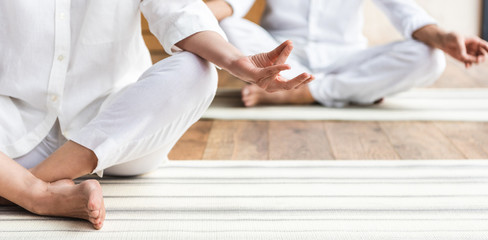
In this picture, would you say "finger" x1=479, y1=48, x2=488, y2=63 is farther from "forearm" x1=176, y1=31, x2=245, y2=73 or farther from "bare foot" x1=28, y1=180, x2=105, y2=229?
"bare foot" x1=28, y1=180, x2=105, y2=229

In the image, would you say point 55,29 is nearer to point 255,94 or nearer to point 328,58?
point 255,94

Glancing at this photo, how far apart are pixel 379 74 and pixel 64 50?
1.15m

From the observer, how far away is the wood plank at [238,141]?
1477 mm

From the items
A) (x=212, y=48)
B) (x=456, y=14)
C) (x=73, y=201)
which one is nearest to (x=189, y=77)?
(x=212, y=48)

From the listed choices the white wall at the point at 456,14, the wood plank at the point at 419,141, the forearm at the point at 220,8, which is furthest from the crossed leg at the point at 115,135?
the white wall at the point at 456,14

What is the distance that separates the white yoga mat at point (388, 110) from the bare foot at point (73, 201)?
847 millimetres

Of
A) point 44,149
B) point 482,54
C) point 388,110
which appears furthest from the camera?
point 388,110

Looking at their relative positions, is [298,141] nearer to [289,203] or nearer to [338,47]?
[289,203]

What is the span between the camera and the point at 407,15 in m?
1.91

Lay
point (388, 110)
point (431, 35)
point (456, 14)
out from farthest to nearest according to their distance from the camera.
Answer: point (456, 14) → point (388, 110) → point (431, 35)

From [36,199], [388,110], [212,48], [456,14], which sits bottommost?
[456,14]

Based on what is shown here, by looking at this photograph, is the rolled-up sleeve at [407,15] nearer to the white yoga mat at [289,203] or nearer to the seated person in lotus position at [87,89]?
the white yoga mat at [289,203]

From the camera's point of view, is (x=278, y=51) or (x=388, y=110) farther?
(x=388, y=110)

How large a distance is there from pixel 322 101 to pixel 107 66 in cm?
100
